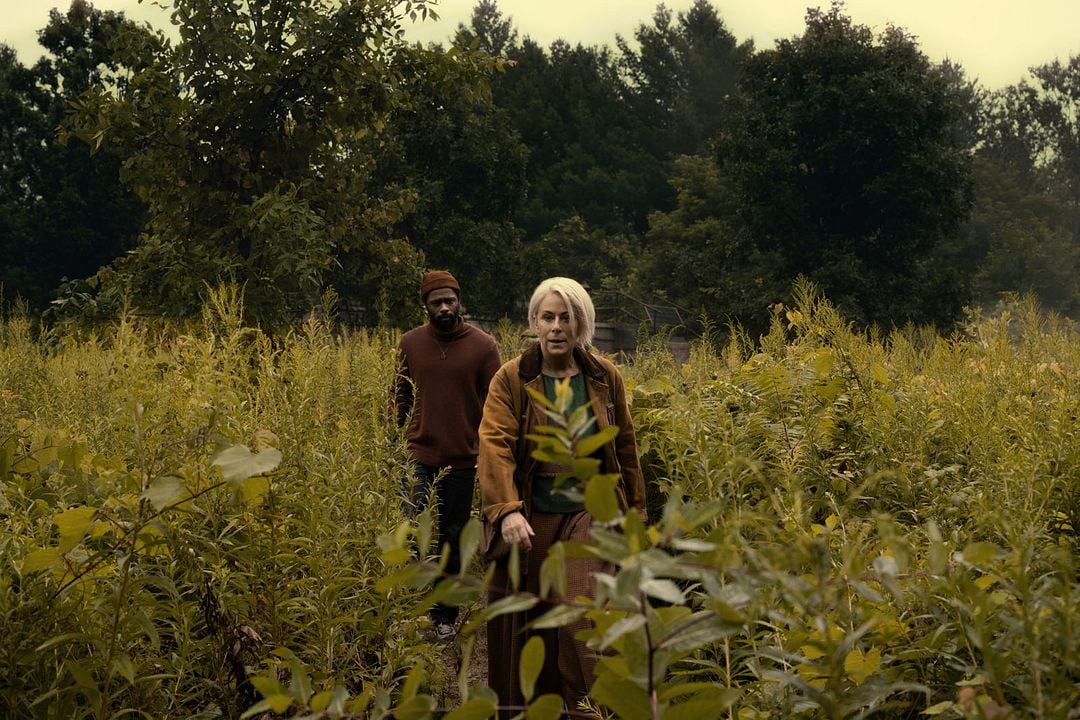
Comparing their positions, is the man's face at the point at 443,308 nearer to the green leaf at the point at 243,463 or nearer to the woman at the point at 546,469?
the woman at the point at 546,469

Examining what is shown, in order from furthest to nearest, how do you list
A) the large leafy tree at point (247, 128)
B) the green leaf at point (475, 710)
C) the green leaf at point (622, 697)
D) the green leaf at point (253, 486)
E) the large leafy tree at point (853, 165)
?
the large leafy tree at point (853, 165) < the large leafy tree at point (247, 128) < the green leaf at point (253, 486) < the green leaf at point (622, 697) < the green leaf at point (475, 710)

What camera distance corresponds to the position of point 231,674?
3.17 meters

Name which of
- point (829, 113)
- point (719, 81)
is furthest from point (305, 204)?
point (719, 81)

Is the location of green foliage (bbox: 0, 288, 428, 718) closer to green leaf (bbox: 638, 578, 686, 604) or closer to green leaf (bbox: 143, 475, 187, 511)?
green leaf (bbox: 143, 475, 187, 511)

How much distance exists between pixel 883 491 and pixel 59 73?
3214 cm

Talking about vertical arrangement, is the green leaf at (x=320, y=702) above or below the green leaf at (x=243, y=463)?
below

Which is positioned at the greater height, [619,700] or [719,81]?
[719,81]

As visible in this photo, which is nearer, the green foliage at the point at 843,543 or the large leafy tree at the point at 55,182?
the green foliage at the point at 843,543

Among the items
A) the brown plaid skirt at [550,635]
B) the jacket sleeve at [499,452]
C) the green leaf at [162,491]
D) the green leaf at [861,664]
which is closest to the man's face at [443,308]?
the jacket sleeve at [499,452]

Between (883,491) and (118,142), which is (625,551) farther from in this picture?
(118,142)

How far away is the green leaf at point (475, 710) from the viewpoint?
130cm

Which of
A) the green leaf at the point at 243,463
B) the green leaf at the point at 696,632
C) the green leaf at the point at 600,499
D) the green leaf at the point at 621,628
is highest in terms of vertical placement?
the green leaf at the point at 600,499

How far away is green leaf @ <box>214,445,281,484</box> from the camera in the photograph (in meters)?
2.09

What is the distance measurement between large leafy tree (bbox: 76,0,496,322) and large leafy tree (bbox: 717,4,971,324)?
701 inches
